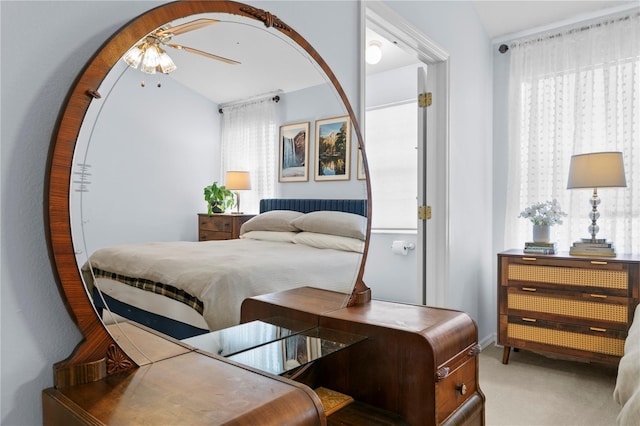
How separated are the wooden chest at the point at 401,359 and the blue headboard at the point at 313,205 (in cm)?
27

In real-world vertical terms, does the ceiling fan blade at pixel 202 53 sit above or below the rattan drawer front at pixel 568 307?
above

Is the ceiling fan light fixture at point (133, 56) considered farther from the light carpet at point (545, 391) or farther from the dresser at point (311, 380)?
the light carpet at point (545, 391)

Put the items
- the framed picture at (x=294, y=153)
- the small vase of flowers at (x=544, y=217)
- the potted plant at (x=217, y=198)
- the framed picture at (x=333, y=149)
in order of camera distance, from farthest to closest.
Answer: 1. the small vase of flowers at (x=544, y=217)
2. the framed picture at (x=333, y=149)
3. the framed picture at (x=294, y=153)
4. the potted plant at (x=217, y=198)

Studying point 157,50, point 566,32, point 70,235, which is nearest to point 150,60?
point 157,50

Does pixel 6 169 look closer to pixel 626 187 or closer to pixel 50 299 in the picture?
pixel 50 299

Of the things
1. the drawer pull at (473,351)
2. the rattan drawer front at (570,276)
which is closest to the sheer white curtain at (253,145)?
the drawer pull at (473,351)

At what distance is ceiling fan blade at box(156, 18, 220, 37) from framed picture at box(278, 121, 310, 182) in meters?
0.38

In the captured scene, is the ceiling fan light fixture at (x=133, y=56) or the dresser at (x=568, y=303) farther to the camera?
the dresser at (x=568, y=303)

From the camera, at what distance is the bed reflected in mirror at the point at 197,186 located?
92 centimetres

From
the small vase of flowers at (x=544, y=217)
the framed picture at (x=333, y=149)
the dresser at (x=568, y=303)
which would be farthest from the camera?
the small vase of flowers at (x=544, y=217)

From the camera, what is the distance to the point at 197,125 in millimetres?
1131

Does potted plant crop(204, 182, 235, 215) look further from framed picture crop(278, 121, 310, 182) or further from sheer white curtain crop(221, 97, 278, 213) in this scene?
framed picture crop(278, 121, 310, 182)

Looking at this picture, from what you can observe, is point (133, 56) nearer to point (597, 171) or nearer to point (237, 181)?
point (237, 181)

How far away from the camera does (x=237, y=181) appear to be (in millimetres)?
1223
